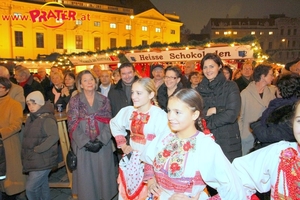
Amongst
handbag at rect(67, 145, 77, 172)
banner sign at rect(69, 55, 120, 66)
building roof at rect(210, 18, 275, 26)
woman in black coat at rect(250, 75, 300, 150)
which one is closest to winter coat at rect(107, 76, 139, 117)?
handbag at rect(67, 145, 77, 172)

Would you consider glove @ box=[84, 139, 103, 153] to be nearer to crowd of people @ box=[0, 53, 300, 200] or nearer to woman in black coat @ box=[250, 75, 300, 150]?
crowd of people @ box=[0, 53, 300, 200]

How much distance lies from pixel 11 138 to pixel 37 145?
0.77m

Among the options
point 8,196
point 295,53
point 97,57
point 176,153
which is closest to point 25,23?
point 97,57

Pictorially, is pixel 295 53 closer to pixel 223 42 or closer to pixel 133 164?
pixel 223 42

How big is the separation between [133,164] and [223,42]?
7489mm

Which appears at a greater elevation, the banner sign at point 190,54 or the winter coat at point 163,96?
the banner sign at point 190,54

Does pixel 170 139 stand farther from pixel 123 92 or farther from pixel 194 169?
pixel 123 92

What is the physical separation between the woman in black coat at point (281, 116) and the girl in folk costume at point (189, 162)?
76 cm

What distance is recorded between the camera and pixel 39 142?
3830 mm

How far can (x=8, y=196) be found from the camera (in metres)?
4.72

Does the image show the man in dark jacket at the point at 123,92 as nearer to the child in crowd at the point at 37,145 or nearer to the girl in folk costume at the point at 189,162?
the child in crowd at the point at 37,145

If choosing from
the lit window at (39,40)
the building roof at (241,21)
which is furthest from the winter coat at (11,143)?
the building roof at (241,21)

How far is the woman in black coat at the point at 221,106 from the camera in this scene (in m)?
3.29

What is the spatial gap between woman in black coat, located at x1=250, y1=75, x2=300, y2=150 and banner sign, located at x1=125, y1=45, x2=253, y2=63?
6737 millimetres
